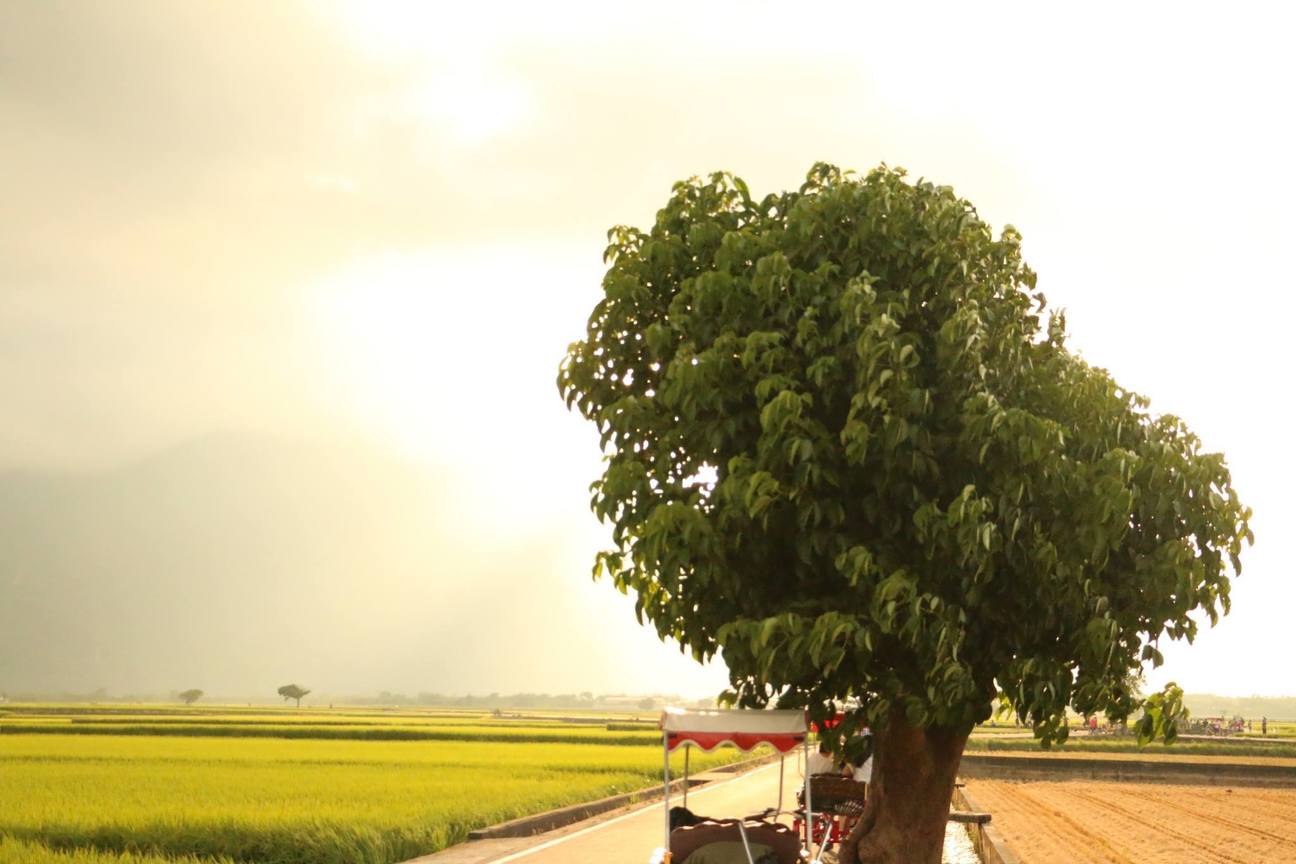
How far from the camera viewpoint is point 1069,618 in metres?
11.5

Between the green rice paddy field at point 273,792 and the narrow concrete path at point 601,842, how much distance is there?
101cm

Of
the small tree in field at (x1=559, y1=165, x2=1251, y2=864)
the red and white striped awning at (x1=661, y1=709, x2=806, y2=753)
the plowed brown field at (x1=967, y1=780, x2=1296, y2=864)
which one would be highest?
the small tree in field at (x1=559, y1=165, x2=1251, y2=864)

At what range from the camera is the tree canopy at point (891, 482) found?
34.9 feet

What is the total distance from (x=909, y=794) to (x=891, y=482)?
129 inches

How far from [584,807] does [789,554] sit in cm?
1634

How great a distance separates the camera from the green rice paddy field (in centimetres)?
1886

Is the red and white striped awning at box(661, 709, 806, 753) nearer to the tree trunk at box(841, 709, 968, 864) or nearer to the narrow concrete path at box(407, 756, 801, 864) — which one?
the tree trunk at box(841, 709, 968, 864)

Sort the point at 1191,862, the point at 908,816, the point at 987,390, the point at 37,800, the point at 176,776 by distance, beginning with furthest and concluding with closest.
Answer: the point at 176,776
the point at 37,800
the point at 1191,862
the point at 908,816
the point at 987,390

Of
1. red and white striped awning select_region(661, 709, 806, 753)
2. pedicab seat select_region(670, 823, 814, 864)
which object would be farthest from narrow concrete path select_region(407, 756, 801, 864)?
red and white striped awning select_region(661, 709, 806, 753)

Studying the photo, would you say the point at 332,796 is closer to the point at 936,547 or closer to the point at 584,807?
the point at 584,807

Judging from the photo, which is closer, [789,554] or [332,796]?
[789,554]

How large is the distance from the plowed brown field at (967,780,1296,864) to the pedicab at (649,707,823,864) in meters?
9.93

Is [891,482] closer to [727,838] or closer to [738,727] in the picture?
[738,727]

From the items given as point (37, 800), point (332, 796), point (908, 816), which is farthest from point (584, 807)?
point (908, 816)
